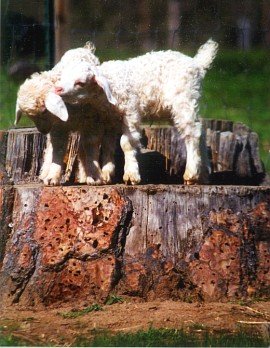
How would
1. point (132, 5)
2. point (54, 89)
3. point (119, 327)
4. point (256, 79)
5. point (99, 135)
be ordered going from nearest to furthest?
point (119, 327), point (54, 89), point (99, 135), point (132, 5), point (256, 79)

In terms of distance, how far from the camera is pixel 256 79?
27.2ft

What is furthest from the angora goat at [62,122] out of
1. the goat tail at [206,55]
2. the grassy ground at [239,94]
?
the grassy ground at [239,94]

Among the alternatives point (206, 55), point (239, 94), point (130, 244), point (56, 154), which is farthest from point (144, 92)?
point (239, 94)

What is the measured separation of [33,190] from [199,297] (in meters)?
1.16

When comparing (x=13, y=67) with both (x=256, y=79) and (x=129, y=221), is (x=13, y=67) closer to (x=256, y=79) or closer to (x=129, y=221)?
(x=129, y=221)

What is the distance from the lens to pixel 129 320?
4.84 meters

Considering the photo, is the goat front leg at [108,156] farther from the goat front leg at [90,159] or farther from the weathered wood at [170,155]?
the weathered wood at [170,155]

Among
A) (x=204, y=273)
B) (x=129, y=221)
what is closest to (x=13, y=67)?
(x=129, y=221)

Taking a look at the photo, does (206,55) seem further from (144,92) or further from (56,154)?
(56,154)

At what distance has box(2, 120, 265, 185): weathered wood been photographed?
245 inches

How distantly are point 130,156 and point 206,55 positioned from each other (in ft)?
3.29

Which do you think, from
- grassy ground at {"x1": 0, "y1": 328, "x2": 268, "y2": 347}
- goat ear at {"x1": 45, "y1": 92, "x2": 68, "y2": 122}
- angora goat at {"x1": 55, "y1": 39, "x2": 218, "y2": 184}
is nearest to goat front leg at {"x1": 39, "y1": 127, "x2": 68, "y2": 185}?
angora goat at {"x1": 55, "y1": 39, "x2": 218, "y2": 184}

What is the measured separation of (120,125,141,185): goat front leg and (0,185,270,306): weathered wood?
178 mm

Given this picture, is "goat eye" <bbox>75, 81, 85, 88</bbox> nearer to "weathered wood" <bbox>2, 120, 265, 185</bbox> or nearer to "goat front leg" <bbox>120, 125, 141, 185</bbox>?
"goat front leg" <bbox>120, 125, 141, 185</bbox>
